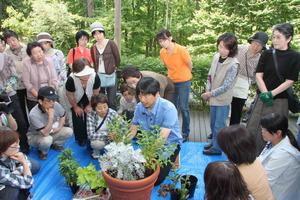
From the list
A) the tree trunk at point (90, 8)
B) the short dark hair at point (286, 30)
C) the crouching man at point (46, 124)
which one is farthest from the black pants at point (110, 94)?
the tree trunk at point (90, 8)

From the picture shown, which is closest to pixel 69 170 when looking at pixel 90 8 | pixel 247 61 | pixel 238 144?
pixel 238 144

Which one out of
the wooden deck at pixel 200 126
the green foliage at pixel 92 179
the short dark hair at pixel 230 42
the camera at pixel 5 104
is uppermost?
the short dark hair at pixel 230 42

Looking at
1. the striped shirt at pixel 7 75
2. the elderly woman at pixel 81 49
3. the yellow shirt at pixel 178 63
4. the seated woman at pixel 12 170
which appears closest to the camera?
the seated woman at pixel 12 170

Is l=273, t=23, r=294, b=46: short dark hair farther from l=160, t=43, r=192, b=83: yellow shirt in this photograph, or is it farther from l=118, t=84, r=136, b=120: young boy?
l=118, t=84, r=136, b=120: young boy

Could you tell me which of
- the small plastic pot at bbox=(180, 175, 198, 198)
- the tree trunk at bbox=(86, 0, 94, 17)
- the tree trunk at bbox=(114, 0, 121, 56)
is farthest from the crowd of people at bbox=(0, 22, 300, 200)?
the tree trunk at bbox=(86, 0, 94, 17)

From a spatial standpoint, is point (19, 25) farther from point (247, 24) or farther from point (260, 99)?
point (260, 99)

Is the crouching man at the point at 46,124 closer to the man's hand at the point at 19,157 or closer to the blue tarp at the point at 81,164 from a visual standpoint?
the blue tarp at the point at 81,164

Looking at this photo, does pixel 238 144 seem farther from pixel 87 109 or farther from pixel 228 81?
pixel 87 109

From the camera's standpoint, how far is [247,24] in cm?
931

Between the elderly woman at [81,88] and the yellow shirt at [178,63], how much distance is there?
Result: 3.34 ft

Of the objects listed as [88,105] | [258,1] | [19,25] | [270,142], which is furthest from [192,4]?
[270,142]

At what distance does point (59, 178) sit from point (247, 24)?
7.89m

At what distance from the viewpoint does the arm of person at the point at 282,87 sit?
307cm

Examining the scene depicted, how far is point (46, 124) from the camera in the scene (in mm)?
3727
